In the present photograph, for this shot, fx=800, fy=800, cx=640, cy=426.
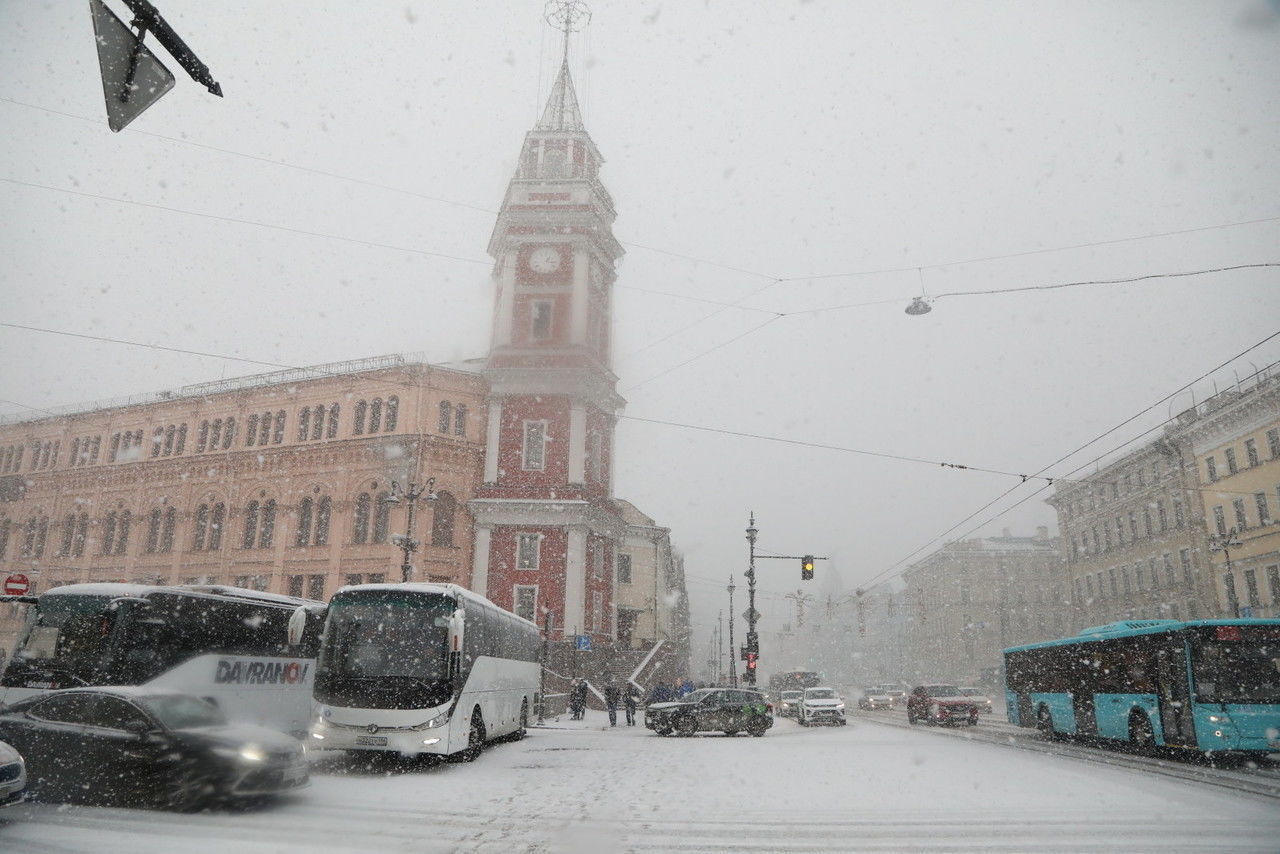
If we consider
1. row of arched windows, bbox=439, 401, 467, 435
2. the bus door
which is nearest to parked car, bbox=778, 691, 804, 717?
the bus door

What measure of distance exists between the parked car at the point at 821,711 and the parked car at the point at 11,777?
24.4 metres

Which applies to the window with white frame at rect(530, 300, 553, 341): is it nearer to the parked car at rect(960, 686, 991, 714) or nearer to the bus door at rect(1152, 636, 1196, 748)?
the parked car at rect(960, 686, 991, 714)

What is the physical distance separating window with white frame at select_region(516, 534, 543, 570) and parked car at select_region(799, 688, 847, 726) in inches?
549

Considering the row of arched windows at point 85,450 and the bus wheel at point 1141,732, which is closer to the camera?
the bus wheel at point 1141,732

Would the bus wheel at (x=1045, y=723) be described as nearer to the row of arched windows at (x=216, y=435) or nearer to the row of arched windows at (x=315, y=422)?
the row of arched windows at (x=315, y=422)

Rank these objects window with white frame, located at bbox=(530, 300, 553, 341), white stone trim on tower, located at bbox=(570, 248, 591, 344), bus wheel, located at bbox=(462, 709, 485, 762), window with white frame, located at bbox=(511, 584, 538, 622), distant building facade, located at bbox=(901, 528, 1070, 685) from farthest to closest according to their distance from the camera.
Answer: distant building facade, located at bbox=(901, 528, 1070, 685)
window with white frame, located at bbox=(530, 300, 553, 341)
white stone trim on tower, located at bbox=(570, 248, 591, 344)
window with white frame, located at bbox=(511, 584, 538, 622)
bus wheel, located at bbox=(462, 709, 485, 762)

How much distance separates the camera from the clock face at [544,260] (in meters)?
39.9

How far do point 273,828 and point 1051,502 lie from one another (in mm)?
63138

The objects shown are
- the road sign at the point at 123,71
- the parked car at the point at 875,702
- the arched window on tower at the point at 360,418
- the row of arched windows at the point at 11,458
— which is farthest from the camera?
the row of arched windows at the point at 11,458

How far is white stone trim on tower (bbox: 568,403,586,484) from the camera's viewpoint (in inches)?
1478

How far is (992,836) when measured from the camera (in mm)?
7488

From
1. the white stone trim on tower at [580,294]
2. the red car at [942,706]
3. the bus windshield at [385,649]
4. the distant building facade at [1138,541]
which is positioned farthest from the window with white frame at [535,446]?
the distant building facade at [1138,541]

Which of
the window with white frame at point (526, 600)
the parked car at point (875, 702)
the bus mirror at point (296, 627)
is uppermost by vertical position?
the window with white frame at point (526, 600)

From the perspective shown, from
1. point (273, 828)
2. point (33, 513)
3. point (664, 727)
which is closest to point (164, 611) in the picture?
point (273, 828)
